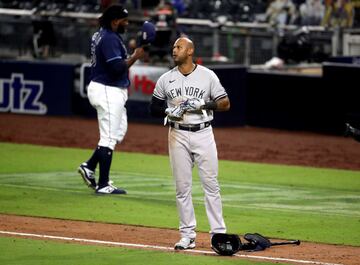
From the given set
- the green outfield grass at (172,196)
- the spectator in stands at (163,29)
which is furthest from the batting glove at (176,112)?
the spectator in stands at (163,29)

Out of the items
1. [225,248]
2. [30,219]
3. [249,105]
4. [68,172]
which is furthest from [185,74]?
[249,105]

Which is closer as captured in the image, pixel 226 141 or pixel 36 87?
pixel 226 141

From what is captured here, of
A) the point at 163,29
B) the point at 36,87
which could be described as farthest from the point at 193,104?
the point at 163,29

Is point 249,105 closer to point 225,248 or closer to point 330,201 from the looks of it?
point 330,201

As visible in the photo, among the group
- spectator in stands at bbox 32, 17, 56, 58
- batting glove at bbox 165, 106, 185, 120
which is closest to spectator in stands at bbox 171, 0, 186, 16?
spectator in stands at bbox 32, 17, 56, 58

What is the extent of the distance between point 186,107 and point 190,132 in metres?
0.26

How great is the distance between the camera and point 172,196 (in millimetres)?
14523

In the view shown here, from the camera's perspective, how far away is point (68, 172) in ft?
54.9

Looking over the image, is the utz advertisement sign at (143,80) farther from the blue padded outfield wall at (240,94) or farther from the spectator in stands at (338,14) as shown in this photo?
the spectator in stands at (338,14)

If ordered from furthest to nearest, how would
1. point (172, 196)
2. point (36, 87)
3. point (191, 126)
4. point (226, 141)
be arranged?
point (36, 87) < point (226, 141) < point (172, 196) < point (191, 126)

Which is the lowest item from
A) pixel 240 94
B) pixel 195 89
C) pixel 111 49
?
pixel 240 94

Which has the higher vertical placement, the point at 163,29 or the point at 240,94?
the point at 163,29

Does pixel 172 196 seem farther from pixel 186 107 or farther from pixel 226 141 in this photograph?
pixel 226 141

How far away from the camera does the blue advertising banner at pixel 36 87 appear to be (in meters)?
24.6
